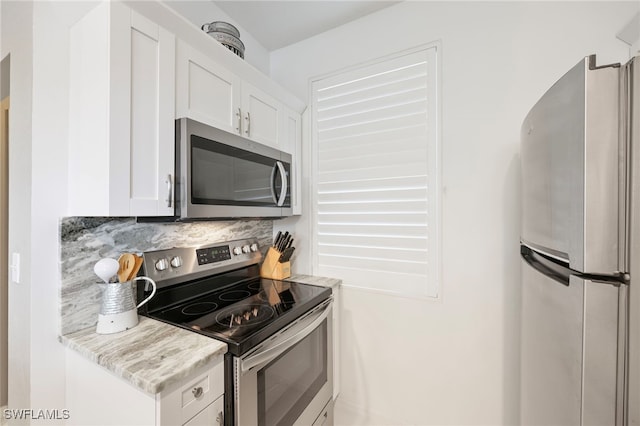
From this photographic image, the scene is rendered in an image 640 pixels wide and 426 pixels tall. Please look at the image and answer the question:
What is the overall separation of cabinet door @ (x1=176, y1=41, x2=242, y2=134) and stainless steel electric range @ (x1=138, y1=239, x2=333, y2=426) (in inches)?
28.5

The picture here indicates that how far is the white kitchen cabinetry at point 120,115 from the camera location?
0.96 meters

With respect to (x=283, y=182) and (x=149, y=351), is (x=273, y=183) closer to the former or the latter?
(x=283, y=182)

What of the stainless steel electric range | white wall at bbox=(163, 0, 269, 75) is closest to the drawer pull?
the stainless steel electric range

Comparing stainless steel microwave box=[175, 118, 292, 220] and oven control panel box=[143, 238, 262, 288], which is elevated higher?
stainless steel microwave box=[175, 118, 292, 220]

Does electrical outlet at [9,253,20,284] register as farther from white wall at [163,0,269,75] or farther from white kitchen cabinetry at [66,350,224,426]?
white wall at [163,0,269,75]

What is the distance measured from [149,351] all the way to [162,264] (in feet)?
1.69

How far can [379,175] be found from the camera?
1.79 metres

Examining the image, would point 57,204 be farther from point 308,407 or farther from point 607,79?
point 607,79

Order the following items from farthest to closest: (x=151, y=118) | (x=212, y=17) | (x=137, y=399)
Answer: (x=212, y=17), (x=151, y=118), (x=137, y=399)

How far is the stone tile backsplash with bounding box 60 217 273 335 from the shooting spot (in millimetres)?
1068

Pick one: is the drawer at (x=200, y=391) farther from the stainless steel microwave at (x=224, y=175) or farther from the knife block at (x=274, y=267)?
the knife block at (x=274, y=267)

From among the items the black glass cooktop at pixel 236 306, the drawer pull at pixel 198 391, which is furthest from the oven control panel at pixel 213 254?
the drawer pull at pixel 198 391

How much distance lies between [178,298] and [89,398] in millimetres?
492

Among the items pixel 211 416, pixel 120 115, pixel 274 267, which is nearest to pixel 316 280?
pixel 274 267
